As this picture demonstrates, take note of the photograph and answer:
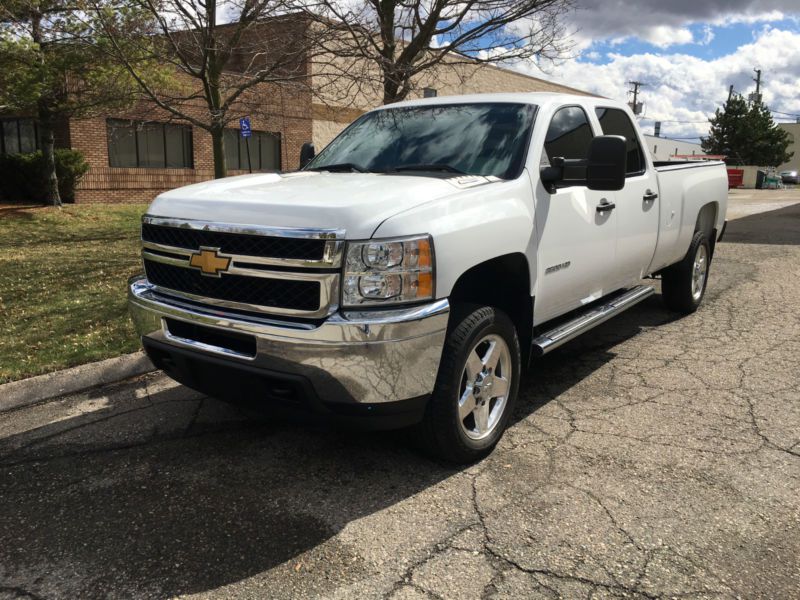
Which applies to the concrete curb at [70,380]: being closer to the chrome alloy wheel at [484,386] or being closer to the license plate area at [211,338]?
the license plate area at [211,338]

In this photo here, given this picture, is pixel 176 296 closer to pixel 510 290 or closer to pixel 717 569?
pixel 510 290

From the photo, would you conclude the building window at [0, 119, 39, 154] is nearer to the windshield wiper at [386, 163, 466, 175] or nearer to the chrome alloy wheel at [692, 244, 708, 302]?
the chrome alloy wheel at [692, 244, 708, 302]

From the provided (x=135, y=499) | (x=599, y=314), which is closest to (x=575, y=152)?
(x=599, y=314)

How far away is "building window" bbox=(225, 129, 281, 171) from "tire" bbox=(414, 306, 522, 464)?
79.2 ft

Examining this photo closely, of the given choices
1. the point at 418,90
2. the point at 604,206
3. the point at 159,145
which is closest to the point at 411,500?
the point at 604,206

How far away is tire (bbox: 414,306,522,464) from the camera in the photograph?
10.5 ft

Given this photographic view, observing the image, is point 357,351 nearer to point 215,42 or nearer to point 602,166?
point 602,166

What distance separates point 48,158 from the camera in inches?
711

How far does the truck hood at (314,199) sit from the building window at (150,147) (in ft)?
64.2

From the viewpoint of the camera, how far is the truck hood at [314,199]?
2.92 meters

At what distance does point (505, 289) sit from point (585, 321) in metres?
0.92

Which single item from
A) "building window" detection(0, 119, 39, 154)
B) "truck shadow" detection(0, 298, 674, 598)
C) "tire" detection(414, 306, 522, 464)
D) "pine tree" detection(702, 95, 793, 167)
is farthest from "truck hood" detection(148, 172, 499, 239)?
"pine tree" detection(702, 95, 793, 167)

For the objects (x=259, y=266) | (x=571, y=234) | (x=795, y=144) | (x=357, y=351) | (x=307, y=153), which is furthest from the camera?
(x=795, y=144)

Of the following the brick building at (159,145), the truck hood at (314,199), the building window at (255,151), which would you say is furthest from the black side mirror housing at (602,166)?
the building window at (255,151)
